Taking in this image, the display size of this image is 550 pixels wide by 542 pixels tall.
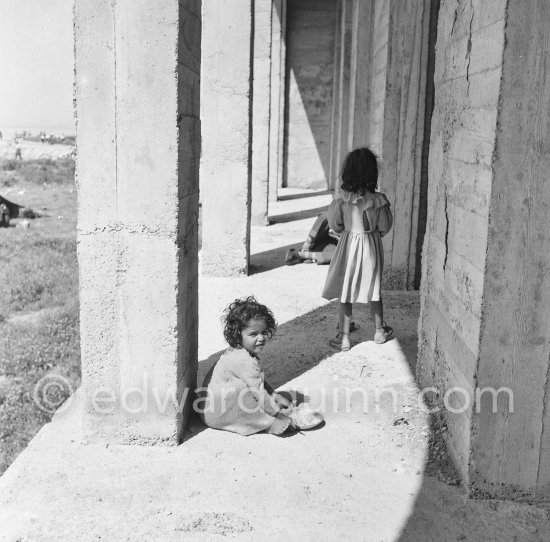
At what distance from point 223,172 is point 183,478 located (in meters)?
4.59

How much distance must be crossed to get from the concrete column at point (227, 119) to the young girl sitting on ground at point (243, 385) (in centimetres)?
381

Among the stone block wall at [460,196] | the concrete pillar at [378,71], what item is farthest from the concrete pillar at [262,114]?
the stone block wall at [460,196]

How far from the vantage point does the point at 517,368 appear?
3.01m

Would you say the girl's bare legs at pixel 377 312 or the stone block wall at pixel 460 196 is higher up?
the stone block wall at pixel 460 196

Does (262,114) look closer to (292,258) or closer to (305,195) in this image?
(292,258)

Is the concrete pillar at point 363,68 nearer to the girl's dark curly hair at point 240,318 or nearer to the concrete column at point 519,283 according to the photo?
the girl's dark curly hair at point 240,318

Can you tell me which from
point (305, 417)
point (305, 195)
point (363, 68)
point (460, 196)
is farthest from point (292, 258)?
point (305, 195)

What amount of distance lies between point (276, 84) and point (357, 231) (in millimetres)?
11027

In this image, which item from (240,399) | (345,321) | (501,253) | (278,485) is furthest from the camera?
(345,321)

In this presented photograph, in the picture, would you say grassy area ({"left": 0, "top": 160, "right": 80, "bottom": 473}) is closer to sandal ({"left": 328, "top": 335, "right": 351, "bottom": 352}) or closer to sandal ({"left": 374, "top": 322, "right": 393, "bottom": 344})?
sandal ({"left": 328, "top": 335, "right": 351, "bottom": 352})

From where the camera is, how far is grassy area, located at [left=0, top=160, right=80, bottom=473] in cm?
456

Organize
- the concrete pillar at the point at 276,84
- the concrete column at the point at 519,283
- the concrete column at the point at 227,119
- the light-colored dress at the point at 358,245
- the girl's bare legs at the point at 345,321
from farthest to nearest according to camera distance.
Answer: the concrete pillar at the point at 276,84 < the concrete column at the point at 227,119 < the girl's bare legs at the point at 345,321 < the light-colored dress at the point at 358,245 < the concrete column at the point at 519,283

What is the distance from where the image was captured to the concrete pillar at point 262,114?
35.8 ft

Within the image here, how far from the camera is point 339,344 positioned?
17.1 feet
